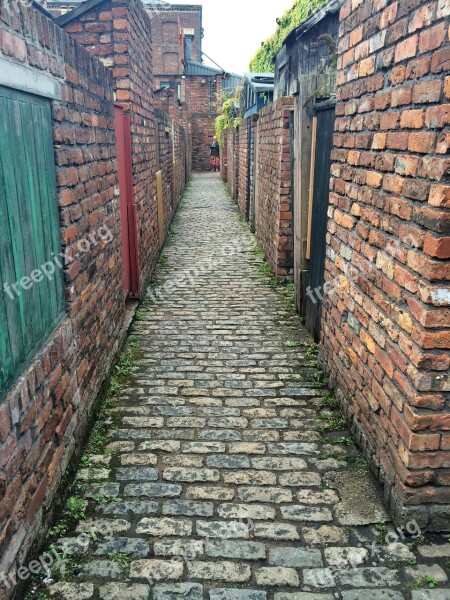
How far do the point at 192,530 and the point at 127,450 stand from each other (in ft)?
2.82

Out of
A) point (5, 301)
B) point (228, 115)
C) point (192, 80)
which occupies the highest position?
point (192, 80)

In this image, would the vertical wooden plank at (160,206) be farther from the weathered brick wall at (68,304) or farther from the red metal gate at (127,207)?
the weathered brick wall at (68,304)

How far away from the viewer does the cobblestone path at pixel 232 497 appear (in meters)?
2.29

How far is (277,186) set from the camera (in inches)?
265

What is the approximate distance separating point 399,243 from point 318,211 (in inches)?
87.9

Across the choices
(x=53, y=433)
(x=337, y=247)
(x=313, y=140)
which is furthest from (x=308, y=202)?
(x=53, y=433)

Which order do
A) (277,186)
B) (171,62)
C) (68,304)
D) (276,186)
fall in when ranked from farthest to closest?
(171,62) → (276,186) → (277,186) → (68,304)

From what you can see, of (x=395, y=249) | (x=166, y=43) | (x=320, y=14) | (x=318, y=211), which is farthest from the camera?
(x=166, y=43)

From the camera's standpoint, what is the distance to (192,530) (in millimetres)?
2594

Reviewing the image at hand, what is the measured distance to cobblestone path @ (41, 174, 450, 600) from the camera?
2.29 metres

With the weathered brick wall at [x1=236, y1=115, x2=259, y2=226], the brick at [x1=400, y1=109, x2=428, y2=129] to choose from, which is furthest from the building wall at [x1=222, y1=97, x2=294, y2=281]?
the brick at [x1=400, y1=109, x2=428, y2=129]

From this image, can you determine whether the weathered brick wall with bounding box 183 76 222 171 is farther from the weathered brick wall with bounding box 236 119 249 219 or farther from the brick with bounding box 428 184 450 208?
the brick with bounding box 428 184 450 208

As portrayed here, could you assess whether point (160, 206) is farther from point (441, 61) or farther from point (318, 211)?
point (441, 61)

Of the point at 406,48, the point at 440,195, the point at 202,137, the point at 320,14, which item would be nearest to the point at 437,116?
the point at 440,195
